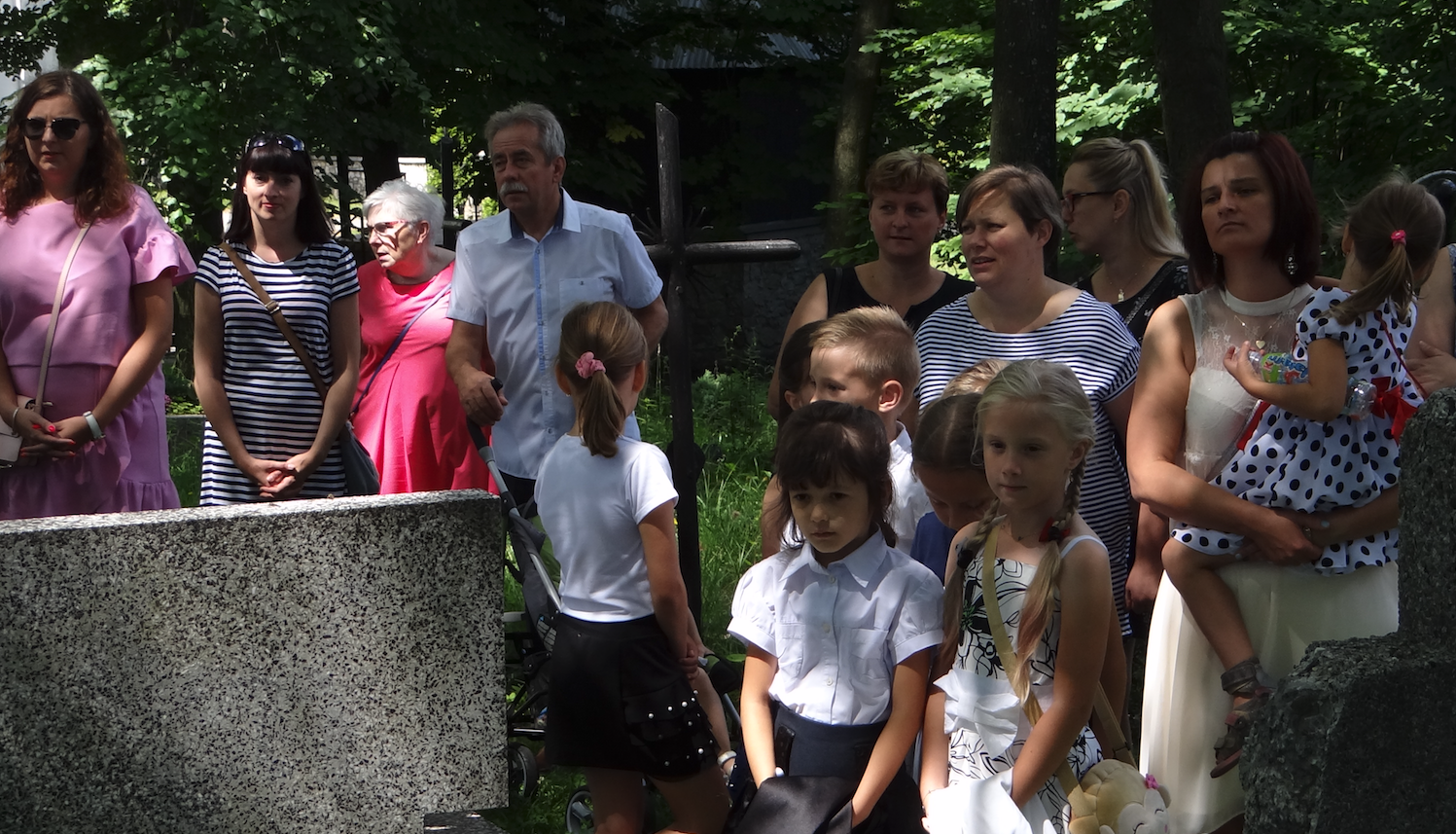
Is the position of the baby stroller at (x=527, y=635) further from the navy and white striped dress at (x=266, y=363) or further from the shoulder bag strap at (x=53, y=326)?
the shoulder bag strap at (x=53, y=326)

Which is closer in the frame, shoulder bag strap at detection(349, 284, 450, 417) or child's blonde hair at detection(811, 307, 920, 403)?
child's blonde hair at detection(811, 307, 920, 403)

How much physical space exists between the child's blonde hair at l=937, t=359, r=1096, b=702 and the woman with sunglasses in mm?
2272

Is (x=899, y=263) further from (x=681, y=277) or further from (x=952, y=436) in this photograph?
(x=952, y=436)

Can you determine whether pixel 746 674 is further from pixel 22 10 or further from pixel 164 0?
pixel 22 10

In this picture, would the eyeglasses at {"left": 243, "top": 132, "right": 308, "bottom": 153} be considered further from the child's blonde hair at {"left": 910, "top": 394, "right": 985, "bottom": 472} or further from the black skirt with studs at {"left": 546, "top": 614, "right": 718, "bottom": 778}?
the child's blonde hair at {"left": 910, "top": 394, "right": 985, "bottom": 472}

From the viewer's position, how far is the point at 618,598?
3426mm

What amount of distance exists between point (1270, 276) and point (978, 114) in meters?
12.4

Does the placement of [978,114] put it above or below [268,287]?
above

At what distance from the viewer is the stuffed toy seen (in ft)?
8.41

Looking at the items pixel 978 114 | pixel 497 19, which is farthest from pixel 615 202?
pixel 978 114

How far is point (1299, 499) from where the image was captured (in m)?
2.97

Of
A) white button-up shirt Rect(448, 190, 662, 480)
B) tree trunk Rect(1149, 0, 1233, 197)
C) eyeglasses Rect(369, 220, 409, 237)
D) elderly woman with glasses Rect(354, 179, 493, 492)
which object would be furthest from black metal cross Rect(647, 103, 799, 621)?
tree trunk Rect(1149, 0, 1233, 197)

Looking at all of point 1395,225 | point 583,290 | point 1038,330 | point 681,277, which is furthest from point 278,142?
point 1395,225

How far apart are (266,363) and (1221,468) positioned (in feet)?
8.54
